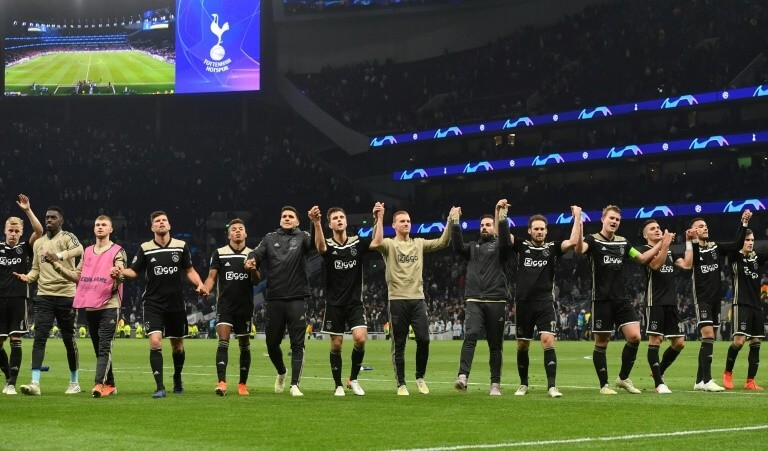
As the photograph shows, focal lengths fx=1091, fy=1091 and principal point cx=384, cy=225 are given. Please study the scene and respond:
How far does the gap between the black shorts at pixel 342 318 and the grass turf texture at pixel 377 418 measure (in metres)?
1.02

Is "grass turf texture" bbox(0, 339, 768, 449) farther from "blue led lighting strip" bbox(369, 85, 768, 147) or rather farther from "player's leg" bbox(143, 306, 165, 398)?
"blue led lighting strip" bbox(369, 85, 768, 147)

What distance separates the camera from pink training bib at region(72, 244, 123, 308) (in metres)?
16.2

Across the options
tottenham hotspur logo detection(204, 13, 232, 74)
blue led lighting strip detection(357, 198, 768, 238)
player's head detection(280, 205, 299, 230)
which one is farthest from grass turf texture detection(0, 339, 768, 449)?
tottenham hotspur logo detection(204, 13, 232, 74)

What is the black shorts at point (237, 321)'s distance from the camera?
54.5ft

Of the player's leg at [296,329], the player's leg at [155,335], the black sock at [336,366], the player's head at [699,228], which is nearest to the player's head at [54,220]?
the player's leg at [155,335]

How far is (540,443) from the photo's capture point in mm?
9914

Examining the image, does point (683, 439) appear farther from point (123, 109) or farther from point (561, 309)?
point (123, 109)

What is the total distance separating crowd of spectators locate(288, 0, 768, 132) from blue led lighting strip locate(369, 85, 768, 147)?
3.24ft

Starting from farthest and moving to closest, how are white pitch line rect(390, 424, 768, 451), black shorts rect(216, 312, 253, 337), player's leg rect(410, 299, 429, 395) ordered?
black shorts rect(216, 312, 253, 337) < player's leg rect(410, 299, 429, 395) < white pitch line rect(390, 424, 768, 451)

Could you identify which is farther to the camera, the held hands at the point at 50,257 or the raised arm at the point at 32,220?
the raised arm at the point at 32,220

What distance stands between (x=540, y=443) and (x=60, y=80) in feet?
227

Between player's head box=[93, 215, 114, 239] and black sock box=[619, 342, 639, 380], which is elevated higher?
player's head box=[93, 215, 114, 239]

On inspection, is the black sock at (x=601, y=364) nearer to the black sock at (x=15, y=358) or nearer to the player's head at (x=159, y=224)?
the player's head at (x=159, y=224)

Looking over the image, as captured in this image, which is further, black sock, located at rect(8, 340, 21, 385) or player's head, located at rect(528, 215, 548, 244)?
black sock, located at rect(8, 340, 21, 385)
